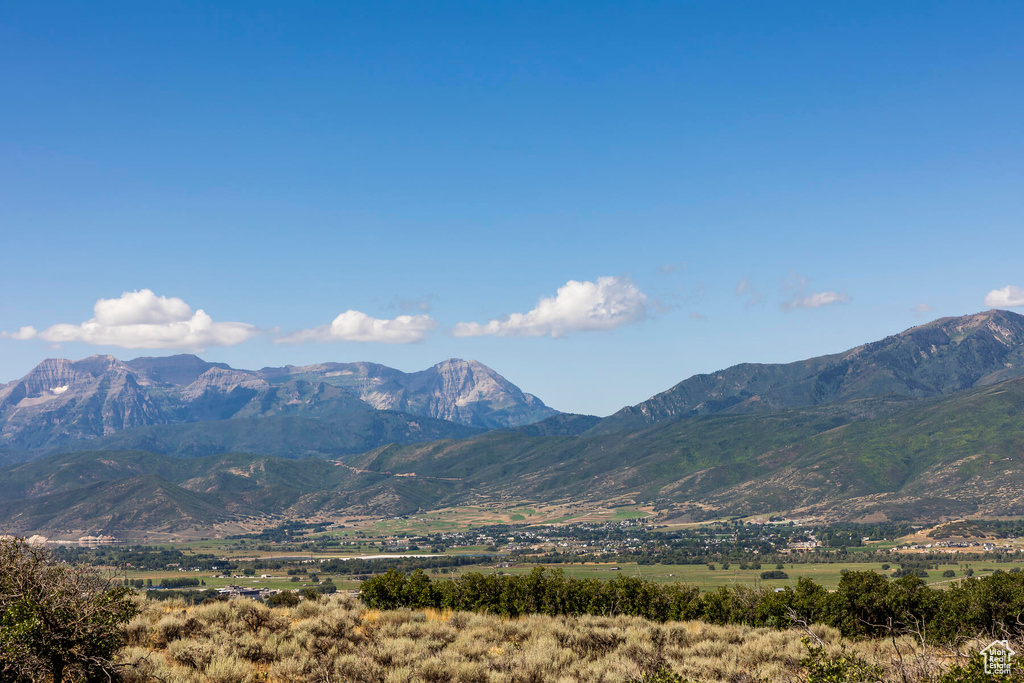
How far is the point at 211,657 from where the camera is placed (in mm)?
27531

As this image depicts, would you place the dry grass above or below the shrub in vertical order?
below

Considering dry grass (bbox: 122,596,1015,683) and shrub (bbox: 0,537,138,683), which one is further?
dry grass (bbox: 122,596,1015,683)

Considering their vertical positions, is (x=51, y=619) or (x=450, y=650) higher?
(x=51, y=619)

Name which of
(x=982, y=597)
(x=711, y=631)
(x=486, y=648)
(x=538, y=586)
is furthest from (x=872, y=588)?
(x=486, y=648)

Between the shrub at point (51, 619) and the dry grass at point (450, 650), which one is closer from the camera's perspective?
the shrub at point (51, 619)

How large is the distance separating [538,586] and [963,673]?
126 ft

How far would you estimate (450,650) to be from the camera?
1129 inches

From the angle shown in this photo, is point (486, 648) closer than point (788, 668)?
No

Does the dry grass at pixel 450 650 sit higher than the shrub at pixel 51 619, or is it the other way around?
the shrub at pixel 51 619

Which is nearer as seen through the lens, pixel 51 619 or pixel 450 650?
pixel 51 619

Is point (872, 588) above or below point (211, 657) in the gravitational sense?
below

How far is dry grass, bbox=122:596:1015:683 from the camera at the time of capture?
25016mm

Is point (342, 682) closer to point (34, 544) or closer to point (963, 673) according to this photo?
point (34, 544)

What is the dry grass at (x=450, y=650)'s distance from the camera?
25016 mm
